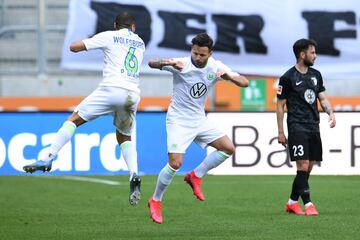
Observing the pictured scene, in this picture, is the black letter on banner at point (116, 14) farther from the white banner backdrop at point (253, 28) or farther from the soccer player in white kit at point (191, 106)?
the soccer player in white kit at point (191, 106)

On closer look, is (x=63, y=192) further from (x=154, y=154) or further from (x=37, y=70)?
(x=37, y=70)

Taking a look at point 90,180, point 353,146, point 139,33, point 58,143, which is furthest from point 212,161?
point 139,33

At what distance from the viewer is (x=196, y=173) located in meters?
11.4

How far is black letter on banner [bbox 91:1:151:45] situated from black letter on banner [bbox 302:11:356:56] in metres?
3.58

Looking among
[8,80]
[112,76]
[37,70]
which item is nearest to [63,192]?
[112,76]

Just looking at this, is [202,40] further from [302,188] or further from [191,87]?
[302,188]

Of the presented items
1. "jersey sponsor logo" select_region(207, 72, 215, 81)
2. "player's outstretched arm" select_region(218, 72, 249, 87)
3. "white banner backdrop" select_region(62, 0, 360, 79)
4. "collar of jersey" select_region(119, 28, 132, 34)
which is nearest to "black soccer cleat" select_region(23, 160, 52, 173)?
"collar of jersey" select_region(119, 28, 132, 34)

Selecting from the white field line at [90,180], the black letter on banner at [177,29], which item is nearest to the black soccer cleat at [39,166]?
the white field line at [90,180]

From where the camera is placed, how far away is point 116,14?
2242 cm

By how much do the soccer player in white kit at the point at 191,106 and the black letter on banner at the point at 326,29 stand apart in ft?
39.6

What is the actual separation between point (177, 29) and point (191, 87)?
39.0 feet

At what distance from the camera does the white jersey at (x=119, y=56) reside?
36.0 ft

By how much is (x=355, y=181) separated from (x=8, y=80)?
10869mm

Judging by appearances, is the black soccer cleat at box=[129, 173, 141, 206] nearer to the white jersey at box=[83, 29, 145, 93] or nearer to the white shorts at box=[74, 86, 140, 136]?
the white shorts at box=[74, 86, 140, 136]
